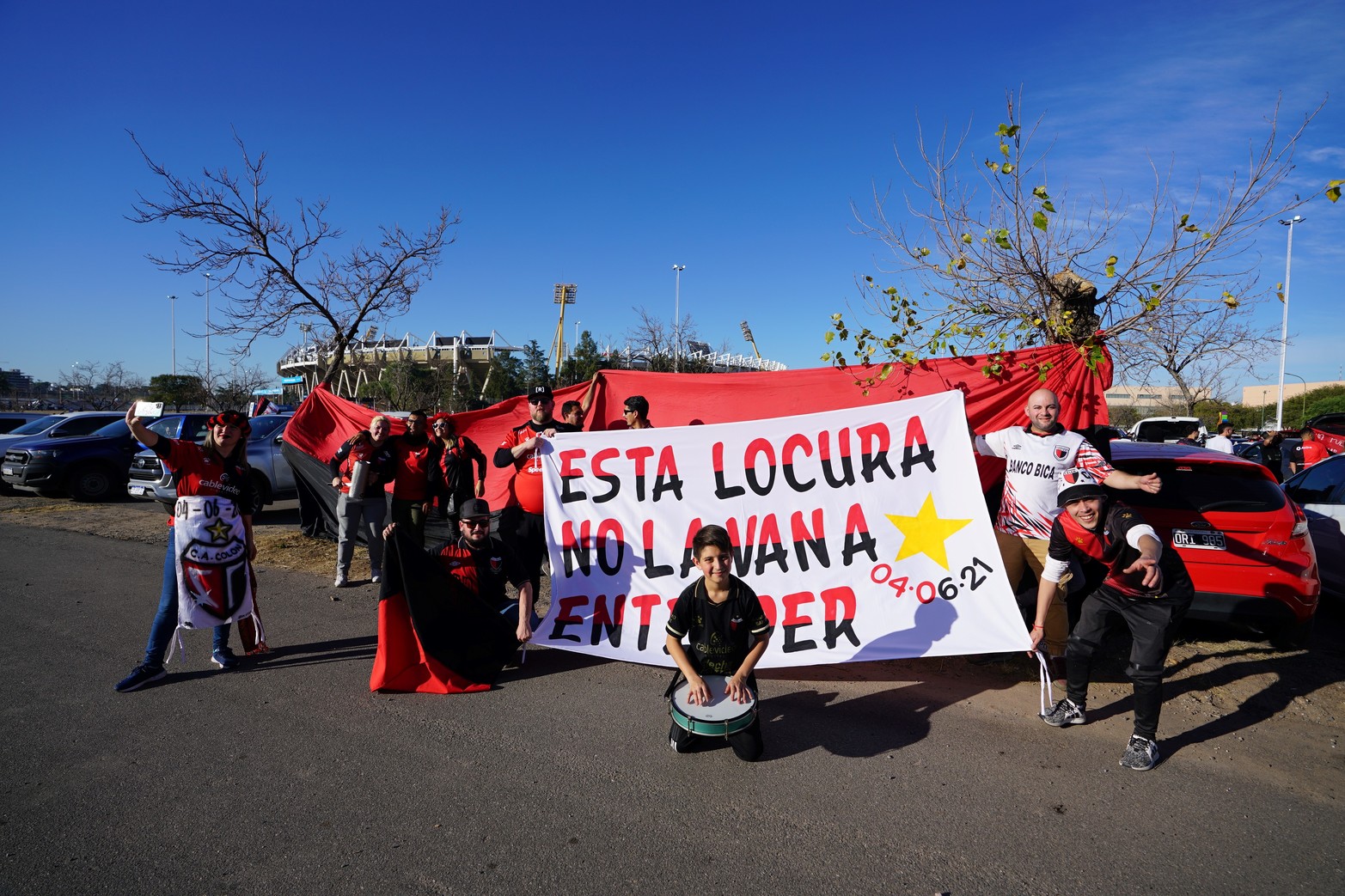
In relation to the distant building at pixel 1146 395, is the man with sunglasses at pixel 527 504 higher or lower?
lower

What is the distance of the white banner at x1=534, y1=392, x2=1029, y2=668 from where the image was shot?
4691 millimetres

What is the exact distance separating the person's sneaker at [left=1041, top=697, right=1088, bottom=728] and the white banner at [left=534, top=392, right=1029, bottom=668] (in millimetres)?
405

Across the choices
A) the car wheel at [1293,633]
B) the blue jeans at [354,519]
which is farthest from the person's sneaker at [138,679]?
the car wheel at [1293,633]

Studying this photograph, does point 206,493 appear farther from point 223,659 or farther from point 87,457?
point 87,457

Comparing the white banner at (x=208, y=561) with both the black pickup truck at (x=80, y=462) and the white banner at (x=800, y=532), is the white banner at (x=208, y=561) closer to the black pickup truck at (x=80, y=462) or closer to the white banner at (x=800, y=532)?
the white banner at (x=800, y=532)

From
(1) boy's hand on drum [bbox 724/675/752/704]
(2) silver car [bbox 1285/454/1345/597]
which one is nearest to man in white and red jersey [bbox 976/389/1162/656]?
(1) boy's hand on drum [bbox 724/675/752/704]

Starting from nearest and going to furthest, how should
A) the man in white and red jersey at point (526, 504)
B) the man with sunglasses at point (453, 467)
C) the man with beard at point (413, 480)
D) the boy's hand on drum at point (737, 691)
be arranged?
the boy's hand on drum at point (737, 691), the man in white and red jersey at point (526, 504), the man with sunglasses at point (453, 467), the man with beard at point (413, 480)

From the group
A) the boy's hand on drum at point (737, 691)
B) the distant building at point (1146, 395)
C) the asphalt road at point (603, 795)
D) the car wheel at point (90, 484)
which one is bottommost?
the asphalt road at point (603, 795)

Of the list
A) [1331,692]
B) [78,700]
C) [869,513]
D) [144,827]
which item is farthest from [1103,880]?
[78,700]

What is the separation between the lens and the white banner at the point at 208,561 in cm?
494

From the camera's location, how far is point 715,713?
372 centimetres

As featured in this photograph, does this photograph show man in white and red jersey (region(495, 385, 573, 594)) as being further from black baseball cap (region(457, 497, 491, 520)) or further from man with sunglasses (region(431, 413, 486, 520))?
man with sunglasses (region(431, 413, 486, 520))

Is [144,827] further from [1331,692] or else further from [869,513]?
[1331,692]

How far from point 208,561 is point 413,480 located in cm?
234
